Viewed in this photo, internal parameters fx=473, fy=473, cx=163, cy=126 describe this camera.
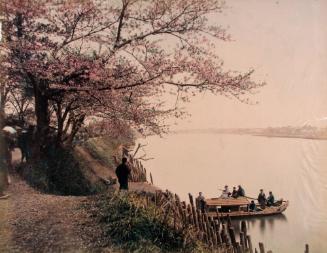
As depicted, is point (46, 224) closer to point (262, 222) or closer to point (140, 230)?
point (140, 230)

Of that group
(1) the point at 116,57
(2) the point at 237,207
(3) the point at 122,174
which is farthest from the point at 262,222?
(1) the point at 116,57

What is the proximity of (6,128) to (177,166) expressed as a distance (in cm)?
175

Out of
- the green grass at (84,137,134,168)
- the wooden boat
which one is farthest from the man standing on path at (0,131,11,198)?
the wooden boat

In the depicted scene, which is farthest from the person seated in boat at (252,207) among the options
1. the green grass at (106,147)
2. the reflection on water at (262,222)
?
the green grass at (106,147)

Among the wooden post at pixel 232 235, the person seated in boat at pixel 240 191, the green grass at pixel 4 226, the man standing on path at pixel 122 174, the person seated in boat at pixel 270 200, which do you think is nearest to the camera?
the green grass at pixel 4 226

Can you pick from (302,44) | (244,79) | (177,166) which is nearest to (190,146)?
(177,166)

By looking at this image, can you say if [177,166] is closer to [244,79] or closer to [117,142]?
[117,142]

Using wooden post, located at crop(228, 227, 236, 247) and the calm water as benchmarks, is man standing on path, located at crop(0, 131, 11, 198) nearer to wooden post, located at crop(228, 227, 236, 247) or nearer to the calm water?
the calm water

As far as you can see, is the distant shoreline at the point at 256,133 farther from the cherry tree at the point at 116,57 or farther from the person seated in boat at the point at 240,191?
the person seated in boat at the point at 240,191

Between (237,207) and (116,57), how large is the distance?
3062 millimetres

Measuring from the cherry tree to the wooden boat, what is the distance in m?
2.27

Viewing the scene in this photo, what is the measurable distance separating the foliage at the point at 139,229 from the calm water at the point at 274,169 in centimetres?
85

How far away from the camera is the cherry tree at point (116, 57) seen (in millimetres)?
3725

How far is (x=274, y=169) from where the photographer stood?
177 inches
